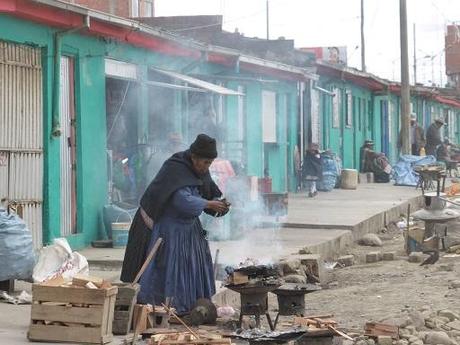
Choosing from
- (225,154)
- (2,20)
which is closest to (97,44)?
(2,20)

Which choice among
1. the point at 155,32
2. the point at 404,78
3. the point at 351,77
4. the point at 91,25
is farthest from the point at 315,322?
the point at 351,77

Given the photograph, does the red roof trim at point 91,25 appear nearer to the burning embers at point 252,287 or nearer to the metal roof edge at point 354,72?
the burning embers at point 252,287

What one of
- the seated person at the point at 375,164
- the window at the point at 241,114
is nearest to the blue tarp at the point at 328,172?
the window at the point at 241,114

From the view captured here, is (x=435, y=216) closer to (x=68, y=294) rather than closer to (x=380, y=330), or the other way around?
(x=380, y=330)

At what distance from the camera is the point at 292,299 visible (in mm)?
7996

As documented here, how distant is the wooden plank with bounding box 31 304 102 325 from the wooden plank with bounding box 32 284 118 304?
51 millimetres

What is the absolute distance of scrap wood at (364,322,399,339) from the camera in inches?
287

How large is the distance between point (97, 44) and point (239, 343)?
6.27m

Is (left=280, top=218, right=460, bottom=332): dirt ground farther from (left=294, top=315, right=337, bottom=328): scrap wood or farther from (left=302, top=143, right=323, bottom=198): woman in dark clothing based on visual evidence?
(left=302, top=143, right=323, bottom=198): woman in dark clothing

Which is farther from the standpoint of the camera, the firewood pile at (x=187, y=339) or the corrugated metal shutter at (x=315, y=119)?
the corrugated metal shutter at (x=315, y=119)

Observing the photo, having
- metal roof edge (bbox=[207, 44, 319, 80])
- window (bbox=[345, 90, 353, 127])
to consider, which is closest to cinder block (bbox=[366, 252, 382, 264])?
metal roof edge (bbox=[207, 44, 319, 80])

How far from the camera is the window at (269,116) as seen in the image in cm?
2008

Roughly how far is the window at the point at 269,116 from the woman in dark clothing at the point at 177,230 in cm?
1237

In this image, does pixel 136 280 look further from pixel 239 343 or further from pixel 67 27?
pixel 67 27
